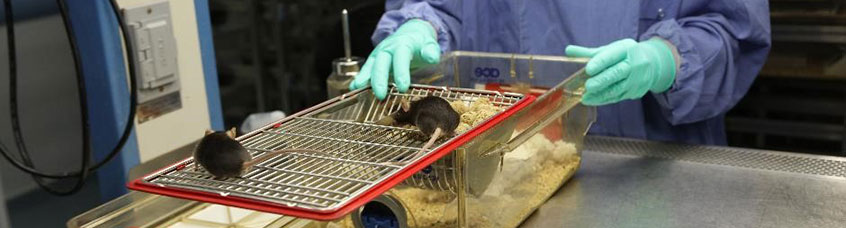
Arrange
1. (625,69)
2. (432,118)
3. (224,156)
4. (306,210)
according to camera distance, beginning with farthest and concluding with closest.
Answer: (625,69), (432,118), (224,156), (306,210)

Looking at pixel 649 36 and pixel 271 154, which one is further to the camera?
pixel 649 36

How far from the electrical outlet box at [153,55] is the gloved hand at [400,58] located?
1.23 feet

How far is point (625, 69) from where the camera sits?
4.86 feet

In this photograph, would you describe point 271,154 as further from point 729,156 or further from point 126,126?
point 729,156

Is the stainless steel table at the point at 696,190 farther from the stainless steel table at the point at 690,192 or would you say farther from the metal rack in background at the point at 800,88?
the metal rack in background at the point at 800,88

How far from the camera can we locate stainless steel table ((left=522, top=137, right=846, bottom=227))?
1268 millimetres

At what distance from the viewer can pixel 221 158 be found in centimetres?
91

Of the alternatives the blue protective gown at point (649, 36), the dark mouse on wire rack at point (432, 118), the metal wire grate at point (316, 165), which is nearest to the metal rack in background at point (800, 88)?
the blue protective gown at point (649, 36)

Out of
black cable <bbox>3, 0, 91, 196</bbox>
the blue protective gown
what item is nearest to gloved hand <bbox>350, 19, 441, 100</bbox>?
the blue protective gown

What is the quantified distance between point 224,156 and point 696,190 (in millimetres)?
868

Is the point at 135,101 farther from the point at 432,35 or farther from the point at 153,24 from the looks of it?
the point at 432,35

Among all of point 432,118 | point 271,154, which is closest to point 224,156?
point 271,154

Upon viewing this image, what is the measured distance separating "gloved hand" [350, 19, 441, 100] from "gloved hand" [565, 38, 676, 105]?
0.30 metres

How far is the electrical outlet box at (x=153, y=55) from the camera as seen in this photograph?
1.47 meters
